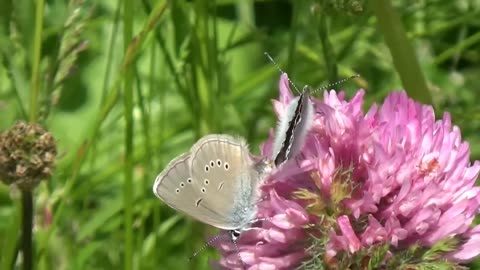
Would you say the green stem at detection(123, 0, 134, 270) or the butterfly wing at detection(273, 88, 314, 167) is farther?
the green stem at detection(123, 0, 134, 270)

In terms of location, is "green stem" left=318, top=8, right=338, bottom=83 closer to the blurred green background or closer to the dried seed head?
the blurred green background

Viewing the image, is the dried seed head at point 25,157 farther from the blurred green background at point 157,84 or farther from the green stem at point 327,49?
the green stem at point 327,49

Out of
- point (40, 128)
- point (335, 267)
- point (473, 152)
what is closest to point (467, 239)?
point (335, 267)

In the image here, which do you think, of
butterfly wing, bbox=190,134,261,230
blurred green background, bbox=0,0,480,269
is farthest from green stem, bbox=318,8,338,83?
butterfly wing, bbox=190,134,261,230

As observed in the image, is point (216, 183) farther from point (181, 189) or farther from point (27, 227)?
point (27, 227)

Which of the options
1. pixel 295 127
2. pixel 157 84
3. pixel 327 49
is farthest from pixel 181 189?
pixel 157 84

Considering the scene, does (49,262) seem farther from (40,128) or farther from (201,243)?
(40,128)
